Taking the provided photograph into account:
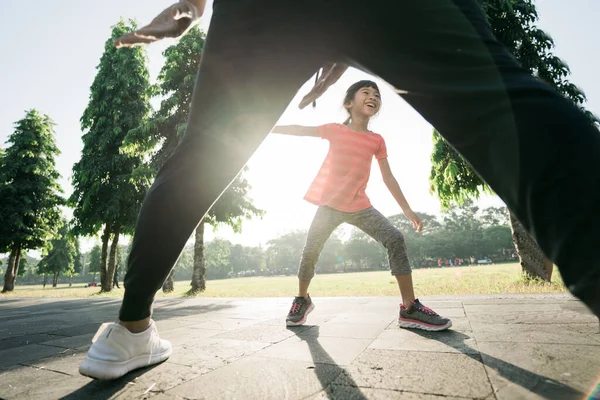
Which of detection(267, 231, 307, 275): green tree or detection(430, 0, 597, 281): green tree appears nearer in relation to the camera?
detection(430, 0, 597, 281): green tree

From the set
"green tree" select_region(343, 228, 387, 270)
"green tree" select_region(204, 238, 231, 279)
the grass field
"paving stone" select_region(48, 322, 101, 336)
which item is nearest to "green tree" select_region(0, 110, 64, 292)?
the grass field

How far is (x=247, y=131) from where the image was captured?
1.23 m

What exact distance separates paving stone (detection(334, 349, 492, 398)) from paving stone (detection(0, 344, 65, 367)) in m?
1.79

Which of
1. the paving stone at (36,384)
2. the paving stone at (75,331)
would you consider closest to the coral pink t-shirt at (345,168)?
the paving stone at (36,384)

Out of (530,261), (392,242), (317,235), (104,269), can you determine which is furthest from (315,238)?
(104,269)

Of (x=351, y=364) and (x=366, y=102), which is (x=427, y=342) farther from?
(x=366, y=102)

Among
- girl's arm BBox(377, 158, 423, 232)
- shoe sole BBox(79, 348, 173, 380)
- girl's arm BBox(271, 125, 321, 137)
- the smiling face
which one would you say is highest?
the smiling face

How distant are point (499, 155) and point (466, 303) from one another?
3243 mm

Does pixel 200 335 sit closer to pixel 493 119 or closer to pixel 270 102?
pixel 270 102

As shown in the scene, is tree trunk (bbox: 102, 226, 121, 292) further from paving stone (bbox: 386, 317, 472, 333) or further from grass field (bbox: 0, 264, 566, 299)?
paving stone (bbox: 386, 317, 472, 333)

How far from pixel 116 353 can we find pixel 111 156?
Result: 19.6 meters

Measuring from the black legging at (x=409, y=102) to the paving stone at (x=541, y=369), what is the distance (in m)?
0.71

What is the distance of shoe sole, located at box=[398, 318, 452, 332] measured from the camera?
210cm

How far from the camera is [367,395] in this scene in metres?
1.11
